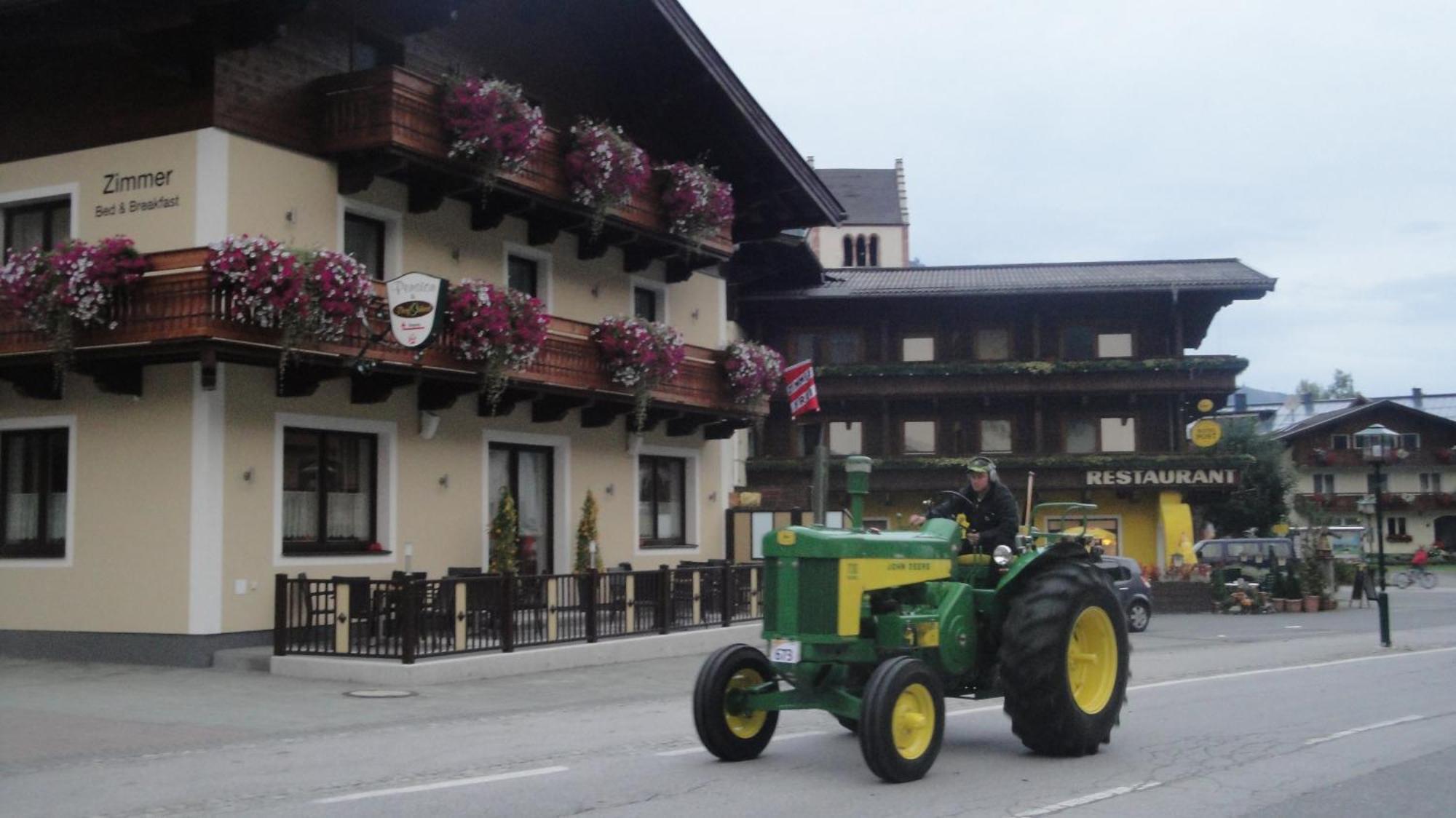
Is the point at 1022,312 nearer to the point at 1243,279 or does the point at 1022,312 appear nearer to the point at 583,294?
the point at 1243,279

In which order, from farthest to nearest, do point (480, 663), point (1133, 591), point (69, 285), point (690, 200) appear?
point (1133, 591) < point (690, 200) < point (480, 663) < point (69, 285)

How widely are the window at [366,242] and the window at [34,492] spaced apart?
14.2 ft

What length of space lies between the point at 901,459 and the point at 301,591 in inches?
1286

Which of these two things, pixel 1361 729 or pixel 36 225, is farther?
pixel 36 225

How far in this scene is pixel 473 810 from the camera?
825cm

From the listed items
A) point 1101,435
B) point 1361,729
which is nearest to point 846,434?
point 1101,435

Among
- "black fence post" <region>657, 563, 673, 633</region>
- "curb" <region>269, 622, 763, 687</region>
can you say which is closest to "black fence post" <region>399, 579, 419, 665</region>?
"curb" <region>269, 622, 763, 687</region>

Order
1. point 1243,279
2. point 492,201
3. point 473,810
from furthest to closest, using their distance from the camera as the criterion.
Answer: point 1243,279
point 492,201
point 473,810

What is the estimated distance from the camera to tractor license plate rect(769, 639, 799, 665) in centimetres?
938

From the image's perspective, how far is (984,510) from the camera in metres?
10.8

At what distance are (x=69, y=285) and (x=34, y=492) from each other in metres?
3.44

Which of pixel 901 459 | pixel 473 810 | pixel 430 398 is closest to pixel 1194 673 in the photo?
pixel 430 398

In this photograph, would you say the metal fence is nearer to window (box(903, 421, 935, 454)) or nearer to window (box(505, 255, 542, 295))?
window (box(505, 255, 542, 295))

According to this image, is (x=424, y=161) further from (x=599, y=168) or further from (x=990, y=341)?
(x=990, y=341)
